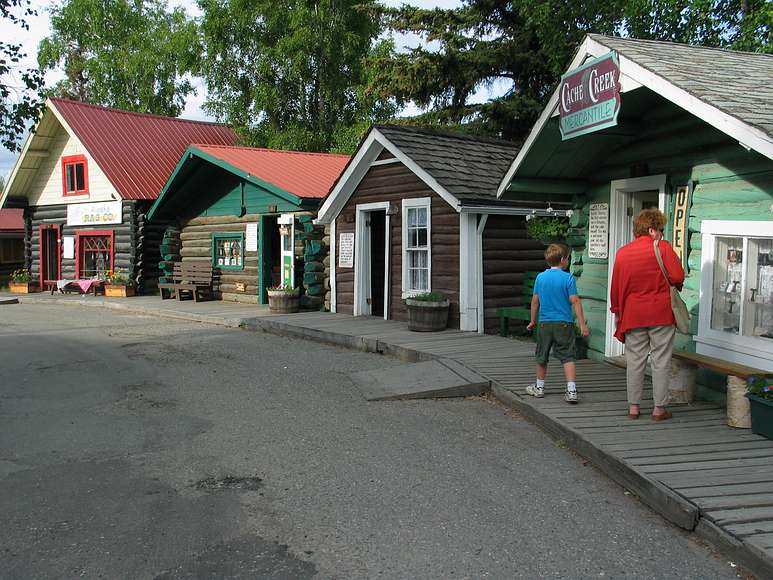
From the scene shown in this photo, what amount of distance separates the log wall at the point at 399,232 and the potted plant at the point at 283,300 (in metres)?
1.01

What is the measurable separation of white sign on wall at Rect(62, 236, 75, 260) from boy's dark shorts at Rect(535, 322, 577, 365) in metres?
22.1

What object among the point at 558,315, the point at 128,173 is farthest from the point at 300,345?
the point at 128,173

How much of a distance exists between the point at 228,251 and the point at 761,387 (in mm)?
16426

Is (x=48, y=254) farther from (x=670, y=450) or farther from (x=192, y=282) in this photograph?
(x=670, y=450)

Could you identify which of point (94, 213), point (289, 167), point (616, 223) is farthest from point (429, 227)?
point (94, 213)

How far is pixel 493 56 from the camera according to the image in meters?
23.0

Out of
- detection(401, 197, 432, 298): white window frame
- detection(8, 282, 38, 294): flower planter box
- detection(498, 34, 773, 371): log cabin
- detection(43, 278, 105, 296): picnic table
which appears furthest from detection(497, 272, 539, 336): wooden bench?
detection(8, 282, 38, 294): flower planter box

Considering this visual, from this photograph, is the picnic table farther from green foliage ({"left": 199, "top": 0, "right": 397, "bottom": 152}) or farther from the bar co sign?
the bar co sign

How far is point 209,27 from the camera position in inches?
1329

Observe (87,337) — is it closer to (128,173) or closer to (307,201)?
(307,201)

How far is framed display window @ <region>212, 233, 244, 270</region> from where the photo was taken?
64.8 feet

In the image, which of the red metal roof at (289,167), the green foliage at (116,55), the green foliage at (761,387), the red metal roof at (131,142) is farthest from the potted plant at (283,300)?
the green foliage at (116,55)

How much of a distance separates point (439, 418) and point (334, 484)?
88.7 inches

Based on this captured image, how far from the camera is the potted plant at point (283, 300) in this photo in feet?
53.3
